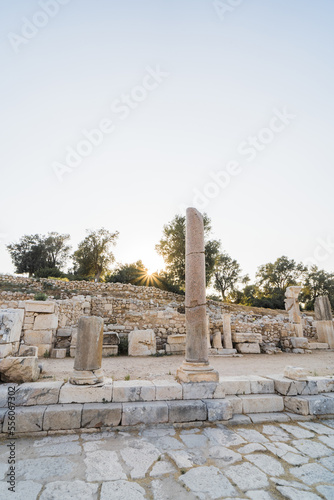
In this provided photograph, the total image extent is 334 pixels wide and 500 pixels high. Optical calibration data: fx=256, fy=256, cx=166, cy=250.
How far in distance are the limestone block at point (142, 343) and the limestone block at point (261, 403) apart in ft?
19.8

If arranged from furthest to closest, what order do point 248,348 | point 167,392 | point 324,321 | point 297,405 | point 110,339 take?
point 324,321 < point 248,348 < point 110,339 < point 297,405 < point 167,392

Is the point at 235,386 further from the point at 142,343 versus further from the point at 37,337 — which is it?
the point at 37,337

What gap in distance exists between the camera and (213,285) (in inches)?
1516

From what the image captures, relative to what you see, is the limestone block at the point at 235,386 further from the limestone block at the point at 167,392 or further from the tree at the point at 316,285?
the tree at the point at 316,285

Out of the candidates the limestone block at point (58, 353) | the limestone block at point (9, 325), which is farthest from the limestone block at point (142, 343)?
the limestone block at point (9, 325)

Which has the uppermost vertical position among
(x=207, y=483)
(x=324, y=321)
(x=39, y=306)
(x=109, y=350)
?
(x=39, y=306)

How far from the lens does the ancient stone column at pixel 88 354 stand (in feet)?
14.0

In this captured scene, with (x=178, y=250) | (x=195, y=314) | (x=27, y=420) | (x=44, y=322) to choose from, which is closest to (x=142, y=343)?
(x=44, y=322)

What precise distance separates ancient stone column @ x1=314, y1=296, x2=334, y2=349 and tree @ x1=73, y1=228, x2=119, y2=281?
2711 cm

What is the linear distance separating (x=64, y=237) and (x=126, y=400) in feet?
140

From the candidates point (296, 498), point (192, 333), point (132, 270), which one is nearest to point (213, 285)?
point (132, 270)

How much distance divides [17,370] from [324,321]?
617 inches

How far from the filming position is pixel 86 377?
4238 millimetres

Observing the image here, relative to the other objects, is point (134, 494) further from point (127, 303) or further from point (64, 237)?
point (64, 237)
